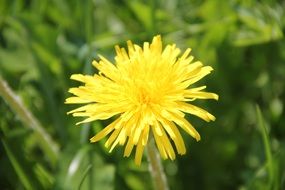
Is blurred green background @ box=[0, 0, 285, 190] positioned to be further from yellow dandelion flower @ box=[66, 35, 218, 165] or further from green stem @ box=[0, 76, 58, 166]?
yellow dandelion flower @ box=[66, 35, 218, 165]

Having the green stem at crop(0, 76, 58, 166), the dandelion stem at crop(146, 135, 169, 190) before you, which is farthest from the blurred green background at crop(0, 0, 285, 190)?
the dandelion stem at crop(146, 135, 169, 190)

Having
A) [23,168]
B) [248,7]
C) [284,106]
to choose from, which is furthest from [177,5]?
[23,168]

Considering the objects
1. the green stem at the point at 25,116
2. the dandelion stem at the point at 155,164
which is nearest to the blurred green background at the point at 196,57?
the green stem at the point at 25,116

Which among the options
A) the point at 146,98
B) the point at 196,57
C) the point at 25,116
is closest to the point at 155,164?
the point at 146,98

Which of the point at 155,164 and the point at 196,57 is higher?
the point at 196,57

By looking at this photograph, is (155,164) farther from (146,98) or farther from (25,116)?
(25,116)

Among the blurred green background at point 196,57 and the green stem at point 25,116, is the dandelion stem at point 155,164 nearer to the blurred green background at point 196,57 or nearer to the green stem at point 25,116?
the blurred green background at point 196,57
